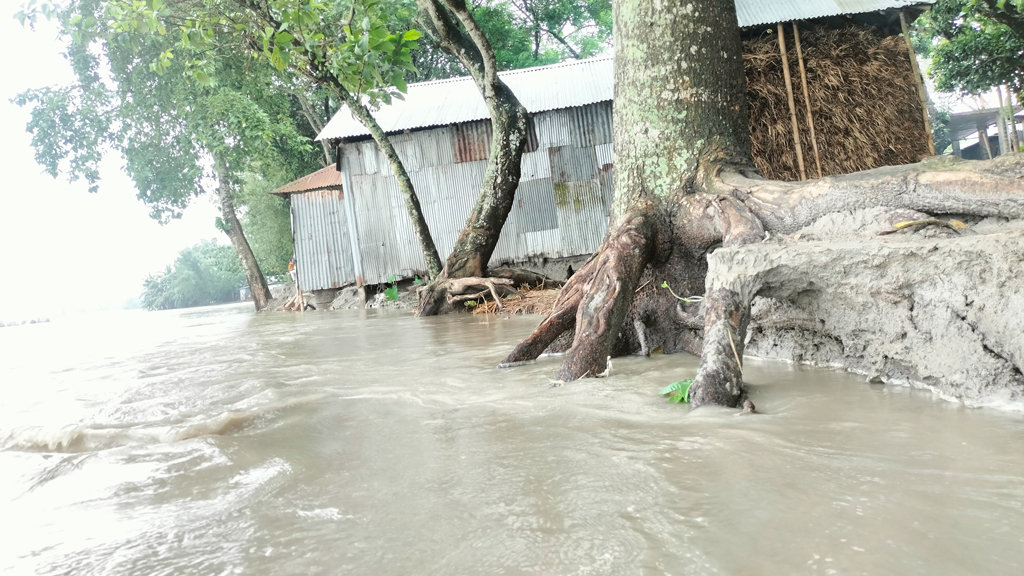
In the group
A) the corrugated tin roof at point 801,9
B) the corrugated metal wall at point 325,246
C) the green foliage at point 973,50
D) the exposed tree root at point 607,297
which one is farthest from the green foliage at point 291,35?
the green foliage at point 973,50

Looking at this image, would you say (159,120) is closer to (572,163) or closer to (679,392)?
(572,163)

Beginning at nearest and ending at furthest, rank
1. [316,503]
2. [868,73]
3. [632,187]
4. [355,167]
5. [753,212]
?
[316,503], [753,212], [632,187], [868,73], [355,167]

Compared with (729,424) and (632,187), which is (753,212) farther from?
(729,424)

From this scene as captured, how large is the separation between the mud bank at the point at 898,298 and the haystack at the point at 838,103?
584 cm

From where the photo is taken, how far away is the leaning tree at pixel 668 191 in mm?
3354

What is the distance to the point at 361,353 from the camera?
471 cm

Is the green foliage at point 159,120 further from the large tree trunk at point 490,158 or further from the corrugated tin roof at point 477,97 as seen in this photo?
the large tree trunk at point 490,158

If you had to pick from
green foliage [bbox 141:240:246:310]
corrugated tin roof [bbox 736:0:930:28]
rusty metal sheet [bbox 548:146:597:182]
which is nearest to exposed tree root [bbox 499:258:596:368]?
corrugated tin roof [bbox 736:0:930:28]

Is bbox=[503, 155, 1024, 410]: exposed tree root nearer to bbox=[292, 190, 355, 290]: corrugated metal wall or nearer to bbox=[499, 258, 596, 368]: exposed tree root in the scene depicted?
bbox=[499, 258, 596, 368]: exposed tree root

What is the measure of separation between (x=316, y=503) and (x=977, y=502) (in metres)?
1.60

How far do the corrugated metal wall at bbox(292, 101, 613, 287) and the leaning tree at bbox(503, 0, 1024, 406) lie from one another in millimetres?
6797

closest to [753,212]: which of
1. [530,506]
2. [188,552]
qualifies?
[530,506]

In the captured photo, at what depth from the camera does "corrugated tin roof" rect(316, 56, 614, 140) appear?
10961 mm

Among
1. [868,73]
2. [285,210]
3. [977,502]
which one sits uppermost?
[285,210]
